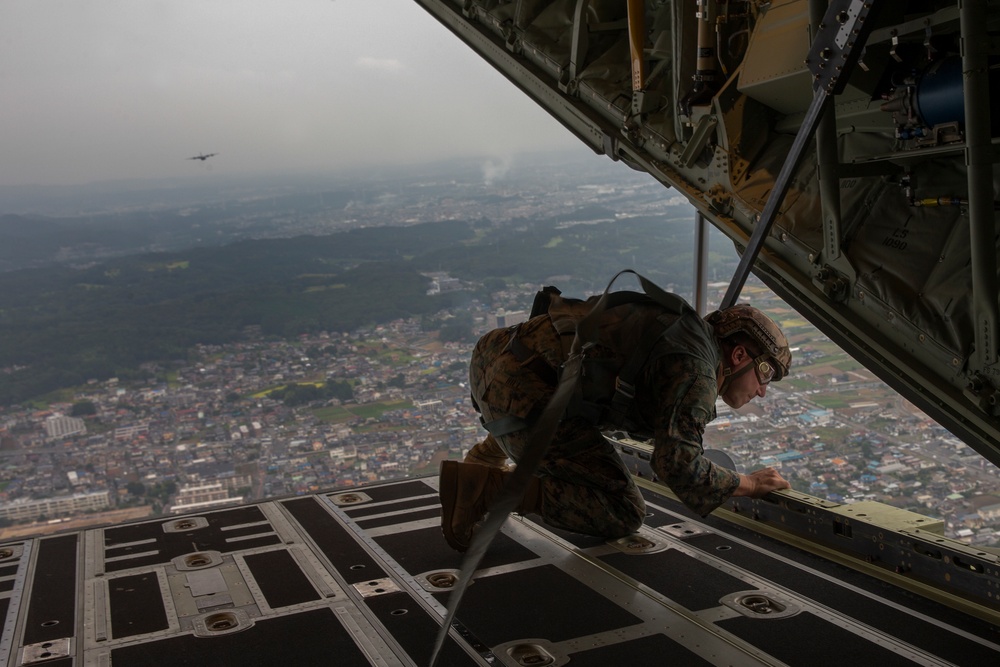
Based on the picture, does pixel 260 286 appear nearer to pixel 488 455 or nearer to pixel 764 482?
pixel 488 455

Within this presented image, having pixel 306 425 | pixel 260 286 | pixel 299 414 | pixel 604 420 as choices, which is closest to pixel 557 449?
pixel 604 420

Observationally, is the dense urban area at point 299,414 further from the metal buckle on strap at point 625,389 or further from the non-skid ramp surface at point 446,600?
the metal buckle on strap at point 625,389

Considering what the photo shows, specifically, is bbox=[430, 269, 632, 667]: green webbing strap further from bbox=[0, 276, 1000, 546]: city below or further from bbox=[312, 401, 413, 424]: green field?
bbox=[312, 401, 413, 424]: green field

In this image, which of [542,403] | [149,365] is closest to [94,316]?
[149,365]

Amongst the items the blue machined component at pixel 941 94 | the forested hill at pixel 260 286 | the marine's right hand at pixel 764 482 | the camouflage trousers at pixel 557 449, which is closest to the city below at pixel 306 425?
the forested hill at pixel 260 286

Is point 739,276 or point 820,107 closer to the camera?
point 820,107

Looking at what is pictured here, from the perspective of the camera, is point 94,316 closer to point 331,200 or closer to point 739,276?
point 331,200
